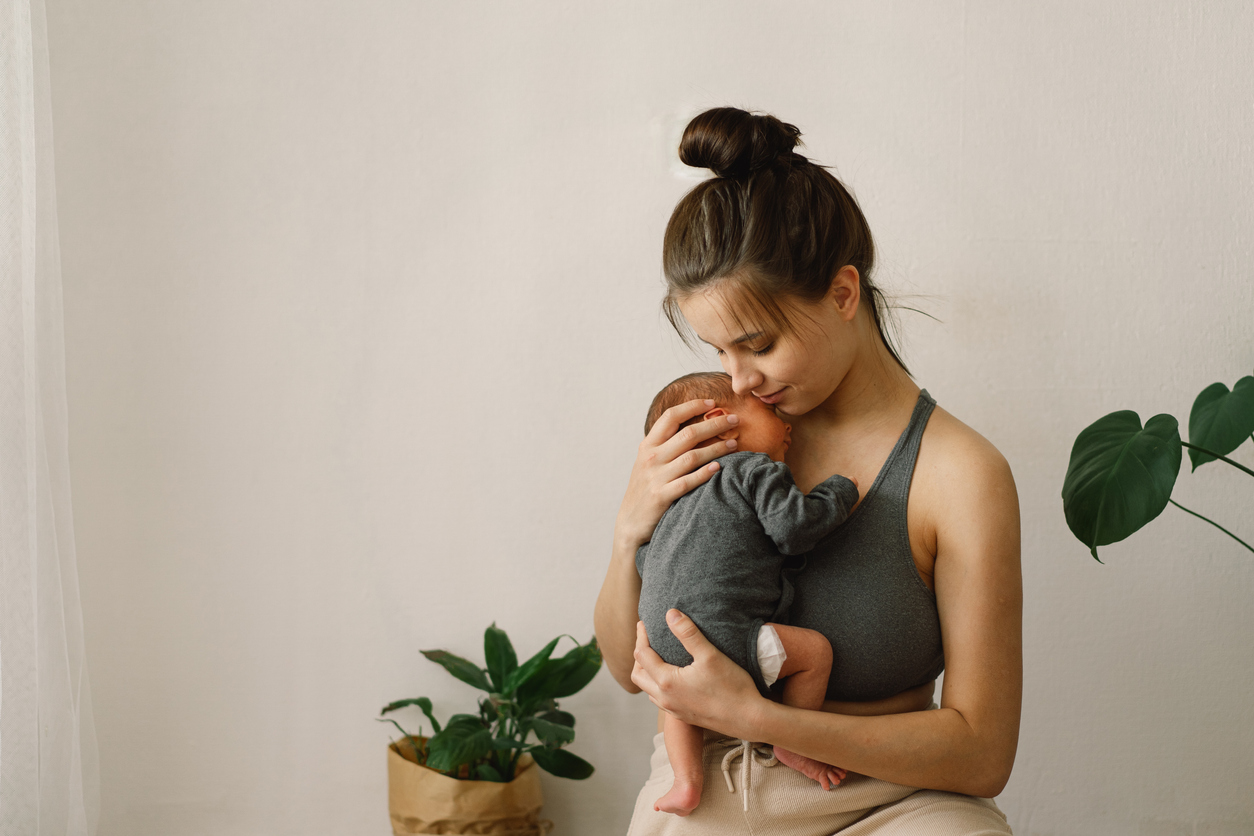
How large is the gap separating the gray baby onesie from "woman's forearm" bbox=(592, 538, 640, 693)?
14 cm

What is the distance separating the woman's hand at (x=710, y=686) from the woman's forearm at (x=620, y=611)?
0.58 ft

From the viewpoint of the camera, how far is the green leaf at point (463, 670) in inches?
67.4

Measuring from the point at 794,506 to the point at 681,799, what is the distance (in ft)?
1.31

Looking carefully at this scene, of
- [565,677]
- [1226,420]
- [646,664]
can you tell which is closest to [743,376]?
[646,664]

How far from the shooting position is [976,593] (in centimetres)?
105

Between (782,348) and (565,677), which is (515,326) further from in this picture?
(782,348)

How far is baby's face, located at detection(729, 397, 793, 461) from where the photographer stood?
3.76 feet

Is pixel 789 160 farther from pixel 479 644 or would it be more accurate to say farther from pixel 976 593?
pixel 479 644

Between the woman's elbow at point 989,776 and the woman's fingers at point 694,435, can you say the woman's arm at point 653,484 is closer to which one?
the woman's fingers at point 694,435

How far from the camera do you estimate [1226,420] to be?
1.28 meters

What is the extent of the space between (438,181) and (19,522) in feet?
3.23

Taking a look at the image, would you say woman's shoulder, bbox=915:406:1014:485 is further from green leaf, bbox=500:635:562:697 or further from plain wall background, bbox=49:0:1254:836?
green leaf, bbox=500:635:562:697

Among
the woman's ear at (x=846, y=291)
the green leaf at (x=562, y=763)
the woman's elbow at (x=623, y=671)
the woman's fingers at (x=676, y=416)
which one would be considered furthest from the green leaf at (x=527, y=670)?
the woman's ear at (x=846, y=291)

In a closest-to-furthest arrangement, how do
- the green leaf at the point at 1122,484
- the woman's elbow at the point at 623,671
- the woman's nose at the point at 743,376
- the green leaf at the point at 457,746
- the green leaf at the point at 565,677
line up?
the woman's nose at the point at 743,376 → the green leaf at the point at 1122,484 → the woman's elbow at the point at 623,671 → the green leaf at the point at 457,746 → the green leaf at the point at 565,677
